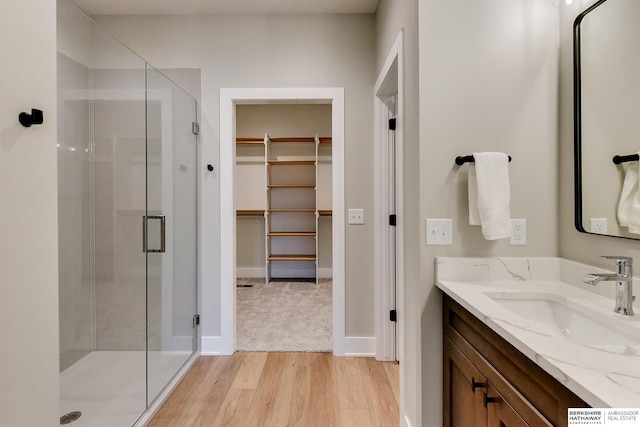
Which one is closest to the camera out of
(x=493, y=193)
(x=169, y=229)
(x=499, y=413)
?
(x=499, y=413)

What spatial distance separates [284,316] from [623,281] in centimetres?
298

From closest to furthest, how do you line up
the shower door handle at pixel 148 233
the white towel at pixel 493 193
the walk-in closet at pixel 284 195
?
the white towel at pixel 493 193
the shower door handle at pixel 148 233
the walk-in closet at pixel 284 195


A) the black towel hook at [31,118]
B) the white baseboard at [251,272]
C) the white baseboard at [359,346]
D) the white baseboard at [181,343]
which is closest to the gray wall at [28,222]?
the black towel hook at [31,118]

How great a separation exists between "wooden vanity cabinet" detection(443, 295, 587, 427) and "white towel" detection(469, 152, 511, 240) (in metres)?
0.36

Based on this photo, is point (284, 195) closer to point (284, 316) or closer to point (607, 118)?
point (284, 316)

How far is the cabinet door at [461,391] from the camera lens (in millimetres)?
1136

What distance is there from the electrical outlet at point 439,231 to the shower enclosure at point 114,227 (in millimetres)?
1713

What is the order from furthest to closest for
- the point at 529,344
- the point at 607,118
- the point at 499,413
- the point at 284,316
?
the point at 284,316 < the point at 607,118 < the point at 499,413 < the point at 529,344

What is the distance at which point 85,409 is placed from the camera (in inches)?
64.7

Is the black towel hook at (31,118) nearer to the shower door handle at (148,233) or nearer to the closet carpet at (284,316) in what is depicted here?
the shower door handle at (148,233)

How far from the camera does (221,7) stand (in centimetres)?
258

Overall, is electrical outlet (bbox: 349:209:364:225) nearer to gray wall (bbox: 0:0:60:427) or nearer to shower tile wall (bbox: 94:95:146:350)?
shower tile wall (bbox: 94:95:146:350)

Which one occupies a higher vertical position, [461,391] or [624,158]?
[624,158]

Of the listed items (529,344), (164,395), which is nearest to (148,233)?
(164,395)
